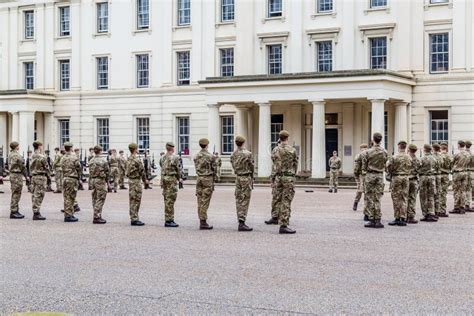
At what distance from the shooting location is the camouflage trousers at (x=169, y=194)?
58.3ft

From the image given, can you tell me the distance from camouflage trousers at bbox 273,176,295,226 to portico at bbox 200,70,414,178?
20.3 m

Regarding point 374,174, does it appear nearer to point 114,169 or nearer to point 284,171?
point 284,171

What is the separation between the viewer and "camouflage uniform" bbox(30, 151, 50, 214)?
19688 mm

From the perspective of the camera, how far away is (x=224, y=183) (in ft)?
130

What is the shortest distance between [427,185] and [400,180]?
172 centimetres

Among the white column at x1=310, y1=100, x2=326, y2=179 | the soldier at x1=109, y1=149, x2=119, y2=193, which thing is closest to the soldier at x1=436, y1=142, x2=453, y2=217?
the soldier at x1=109, y1=149, x2=119, y2=193

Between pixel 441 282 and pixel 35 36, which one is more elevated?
pixel 35 36

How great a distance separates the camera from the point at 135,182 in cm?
1839

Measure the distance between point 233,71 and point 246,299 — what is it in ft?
117

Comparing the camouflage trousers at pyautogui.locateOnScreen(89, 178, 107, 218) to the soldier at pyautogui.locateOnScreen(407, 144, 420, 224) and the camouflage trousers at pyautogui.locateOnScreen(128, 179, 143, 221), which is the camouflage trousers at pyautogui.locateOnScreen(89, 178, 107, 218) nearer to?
the camouflage trousers at pyautogui.locateOnScreen(128, 179, 143, 221)

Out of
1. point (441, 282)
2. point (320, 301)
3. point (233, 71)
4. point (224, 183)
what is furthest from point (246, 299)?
point (233, 71)

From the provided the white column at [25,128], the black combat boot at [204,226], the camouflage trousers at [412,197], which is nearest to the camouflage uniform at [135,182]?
the black combat boot at [204,226]

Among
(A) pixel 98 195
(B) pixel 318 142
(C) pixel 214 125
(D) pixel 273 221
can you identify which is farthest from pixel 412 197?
(C) pixel 214 125

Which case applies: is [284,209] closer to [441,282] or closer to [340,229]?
[340,229]
